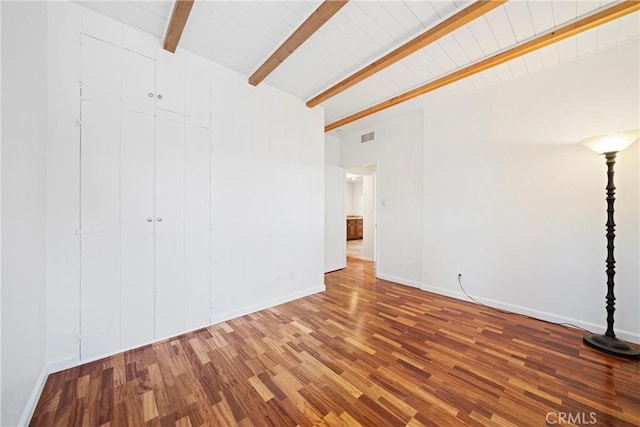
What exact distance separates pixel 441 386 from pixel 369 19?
3.11m

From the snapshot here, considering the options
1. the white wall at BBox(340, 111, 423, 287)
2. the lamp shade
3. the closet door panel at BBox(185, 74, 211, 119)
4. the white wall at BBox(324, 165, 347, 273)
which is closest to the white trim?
the white wall at BBox(324, 165, 347, 273)

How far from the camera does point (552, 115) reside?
2.75 m

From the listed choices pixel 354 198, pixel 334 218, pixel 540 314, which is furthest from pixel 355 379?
pixel 354 198

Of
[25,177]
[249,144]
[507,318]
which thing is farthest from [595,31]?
[25,177]

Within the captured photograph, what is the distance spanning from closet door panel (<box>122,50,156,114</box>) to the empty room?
0.05ft

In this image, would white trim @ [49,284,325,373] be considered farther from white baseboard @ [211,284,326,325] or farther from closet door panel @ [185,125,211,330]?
closet door panel @ [185,125,211,330]

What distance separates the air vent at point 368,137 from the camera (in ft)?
15.6

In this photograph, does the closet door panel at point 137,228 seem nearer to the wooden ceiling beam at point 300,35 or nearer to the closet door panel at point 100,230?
the closet door panel at point 100,230

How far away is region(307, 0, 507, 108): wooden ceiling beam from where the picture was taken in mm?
1855

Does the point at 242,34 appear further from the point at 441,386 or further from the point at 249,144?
the point at 441,386

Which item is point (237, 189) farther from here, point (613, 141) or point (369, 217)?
point (369, 217)

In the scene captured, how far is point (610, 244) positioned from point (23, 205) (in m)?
4.80

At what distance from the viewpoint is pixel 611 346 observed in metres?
2.17

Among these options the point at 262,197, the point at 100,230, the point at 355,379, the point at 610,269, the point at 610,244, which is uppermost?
the point at 262,197
